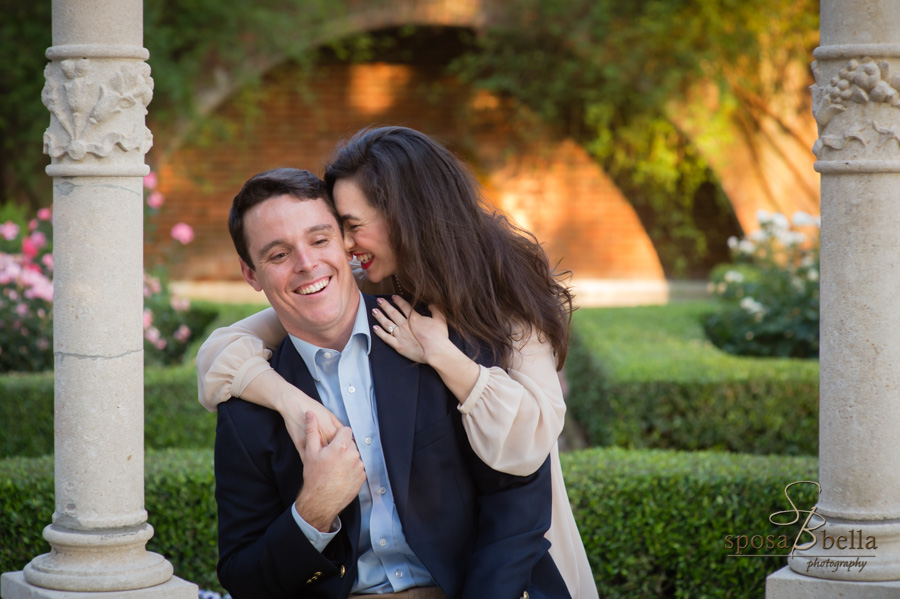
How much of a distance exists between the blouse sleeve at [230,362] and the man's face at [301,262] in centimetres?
12

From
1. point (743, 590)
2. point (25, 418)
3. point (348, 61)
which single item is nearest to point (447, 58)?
point (348, 61)

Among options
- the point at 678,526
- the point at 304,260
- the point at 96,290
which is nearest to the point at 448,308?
the point at 304,260

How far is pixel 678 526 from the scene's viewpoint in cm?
356

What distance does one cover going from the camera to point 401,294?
8.55 feet

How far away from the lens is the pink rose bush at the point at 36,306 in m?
5.98

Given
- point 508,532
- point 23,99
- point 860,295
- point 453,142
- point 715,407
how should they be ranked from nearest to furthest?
point 508,532 → point 860,295 → point 715,407 → point 23,99 → point 453,142

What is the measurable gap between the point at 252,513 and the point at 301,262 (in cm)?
60

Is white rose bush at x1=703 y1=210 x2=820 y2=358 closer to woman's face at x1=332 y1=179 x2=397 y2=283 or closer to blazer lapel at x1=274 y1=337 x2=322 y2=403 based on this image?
woman's face at x1=332 y1=179 x2=397 y2=283

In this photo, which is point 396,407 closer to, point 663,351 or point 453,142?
point 663,351

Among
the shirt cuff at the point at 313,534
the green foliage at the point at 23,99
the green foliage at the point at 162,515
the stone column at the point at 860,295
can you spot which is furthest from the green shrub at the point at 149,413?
the green foliage at the point at 23,99

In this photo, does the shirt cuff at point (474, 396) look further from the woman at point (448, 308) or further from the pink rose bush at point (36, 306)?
the pink rose bush at point (36, 306)

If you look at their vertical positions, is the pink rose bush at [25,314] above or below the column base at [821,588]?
above

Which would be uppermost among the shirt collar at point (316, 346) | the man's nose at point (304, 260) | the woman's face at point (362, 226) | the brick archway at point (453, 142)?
the brick archway at point (453, 142)

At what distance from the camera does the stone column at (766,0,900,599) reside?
2484mm
